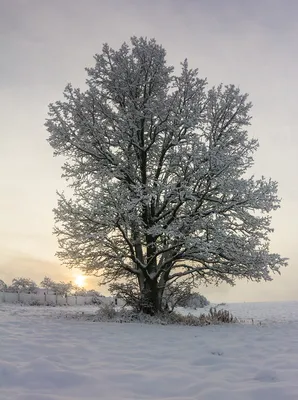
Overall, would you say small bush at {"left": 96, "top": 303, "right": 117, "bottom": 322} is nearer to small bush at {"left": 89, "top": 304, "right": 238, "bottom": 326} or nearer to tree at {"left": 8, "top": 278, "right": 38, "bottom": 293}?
small bush at {"left": 89, "top": 304, "right": 238, "bottom": 326}

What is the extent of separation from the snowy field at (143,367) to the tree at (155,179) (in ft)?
17.3

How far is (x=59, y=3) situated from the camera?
10.3 m

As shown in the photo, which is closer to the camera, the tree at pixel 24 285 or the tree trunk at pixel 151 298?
the tree trunk at pixel 151 298

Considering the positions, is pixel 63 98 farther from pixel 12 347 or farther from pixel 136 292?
pixel 12 347

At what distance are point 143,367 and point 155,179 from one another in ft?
31.1

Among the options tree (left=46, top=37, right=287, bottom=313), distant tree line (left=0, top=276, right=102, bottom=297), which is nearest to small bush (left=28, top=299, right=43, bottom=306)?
distant tree line (left=0, top=276, right=102, bottom=297)

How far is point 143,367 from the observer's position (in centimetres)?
543

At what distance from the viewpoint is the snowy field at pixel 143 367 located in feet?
13.6

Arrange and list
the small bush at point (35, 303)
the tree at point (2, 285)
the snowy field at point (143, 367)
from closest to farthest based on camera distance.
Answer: the snowy field at point (143, 367) < the small bush at point (35, 303) < the tree at point (2, 285)

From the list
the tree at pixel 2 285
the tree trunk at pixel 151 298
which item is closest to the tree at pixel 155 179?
the tree trunk at pixel 151 298

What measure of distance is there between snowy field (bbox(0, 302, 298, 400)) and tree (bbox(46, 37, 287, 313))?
17.3ft

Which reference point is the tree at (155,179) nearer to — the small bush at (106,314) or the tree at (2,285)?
the small bush at (106,314)

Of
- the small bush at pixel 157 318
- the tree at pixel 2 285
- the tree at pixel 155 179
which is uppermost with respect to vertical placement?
the tree at pixel 155 179

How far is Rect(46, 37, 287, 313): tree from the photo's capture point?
43.4 feet
